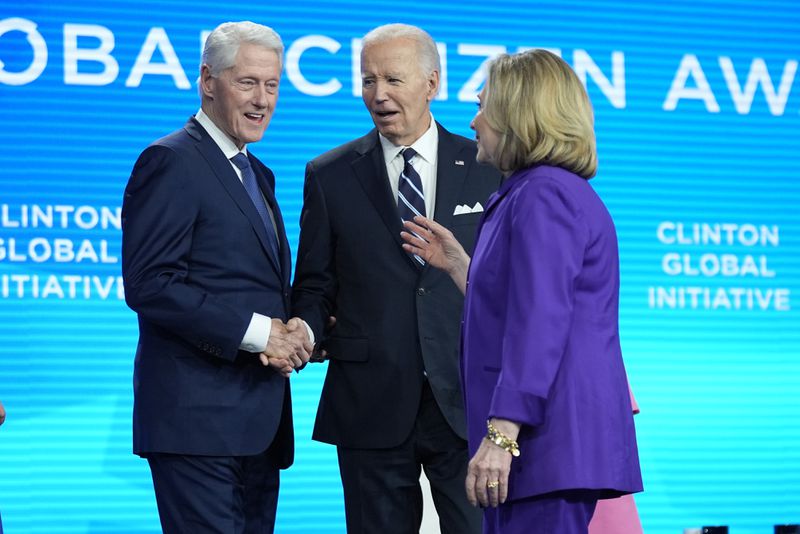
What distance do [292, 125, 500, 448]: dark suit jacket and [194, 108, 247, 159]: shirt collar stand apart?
30 cm

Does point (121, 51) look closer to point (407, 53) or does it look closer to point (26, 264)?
point (26, 264)

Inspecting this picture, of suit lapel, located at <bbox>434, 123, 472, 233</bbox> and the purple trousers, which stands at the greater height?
suit lapel, located at <bbox>434, 123, 472, 233</bbox>

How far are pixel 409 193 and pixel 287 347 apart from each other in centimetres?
60

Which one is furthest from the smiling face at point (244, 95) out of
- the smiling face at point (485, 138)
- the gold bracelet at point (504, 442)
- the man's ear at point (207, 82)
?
the gold bracelet at point (504, 442)

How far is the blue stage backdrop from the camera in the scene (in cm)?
438

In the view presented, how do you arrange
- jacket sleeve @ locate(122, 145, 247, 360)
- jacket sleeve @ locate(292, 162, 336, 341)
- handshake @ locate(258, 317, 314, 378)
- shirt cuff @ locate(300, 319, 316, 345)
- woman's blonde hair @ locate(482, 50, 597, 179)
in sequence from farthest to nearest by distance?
jacket sleeve @ locate(292, 162, 336, 341), shirt cuff @ locate(300, 319, 316, 345), handshake @ locate(258, 317, 314, 378), jacket sleeve @ locate(122, 145, 247, 360), woman's blonde hair @ locate(482, 50, 597, 179)

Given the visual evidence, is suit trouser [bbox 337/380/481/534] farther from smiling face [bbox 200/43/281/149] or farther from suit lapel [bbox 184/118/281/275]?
smiling face [bbox 200/43/281/149]

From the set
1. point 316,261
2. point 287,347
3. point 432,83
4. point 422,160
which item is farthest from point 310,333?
point 432,83

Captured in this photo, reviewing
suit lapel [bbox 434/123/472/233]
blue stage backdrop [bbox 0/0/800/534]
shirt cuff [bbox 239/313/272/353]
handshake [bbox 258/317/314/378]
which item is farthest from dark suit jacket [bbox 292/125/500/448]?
blue stage backdrop [bbox 0/0/800/534]

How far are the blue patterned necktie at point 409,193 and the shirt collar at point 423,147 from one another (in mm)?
20

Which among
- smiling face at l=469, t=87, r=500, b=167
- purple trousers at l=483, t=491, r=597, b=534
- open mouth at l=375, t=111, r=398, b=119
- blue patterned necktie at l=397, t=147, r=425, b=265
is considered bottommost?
purple trousers at l=483, t=491, r=597, b=534

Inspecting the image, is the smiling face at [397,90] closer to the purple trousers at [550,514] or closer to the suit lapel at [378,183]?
the suit lapel at [378,183]

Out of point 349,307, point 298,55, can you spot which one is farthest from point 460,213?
point 298,55

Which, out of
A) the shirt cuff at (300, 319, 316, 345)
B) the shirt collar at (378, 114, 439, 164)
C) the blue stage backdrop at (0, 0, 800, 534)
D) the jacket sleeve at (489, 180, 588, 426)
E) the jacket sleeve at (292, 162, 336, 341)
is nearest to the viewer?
the jacket sleeve at (489, 180, 588, 426)
